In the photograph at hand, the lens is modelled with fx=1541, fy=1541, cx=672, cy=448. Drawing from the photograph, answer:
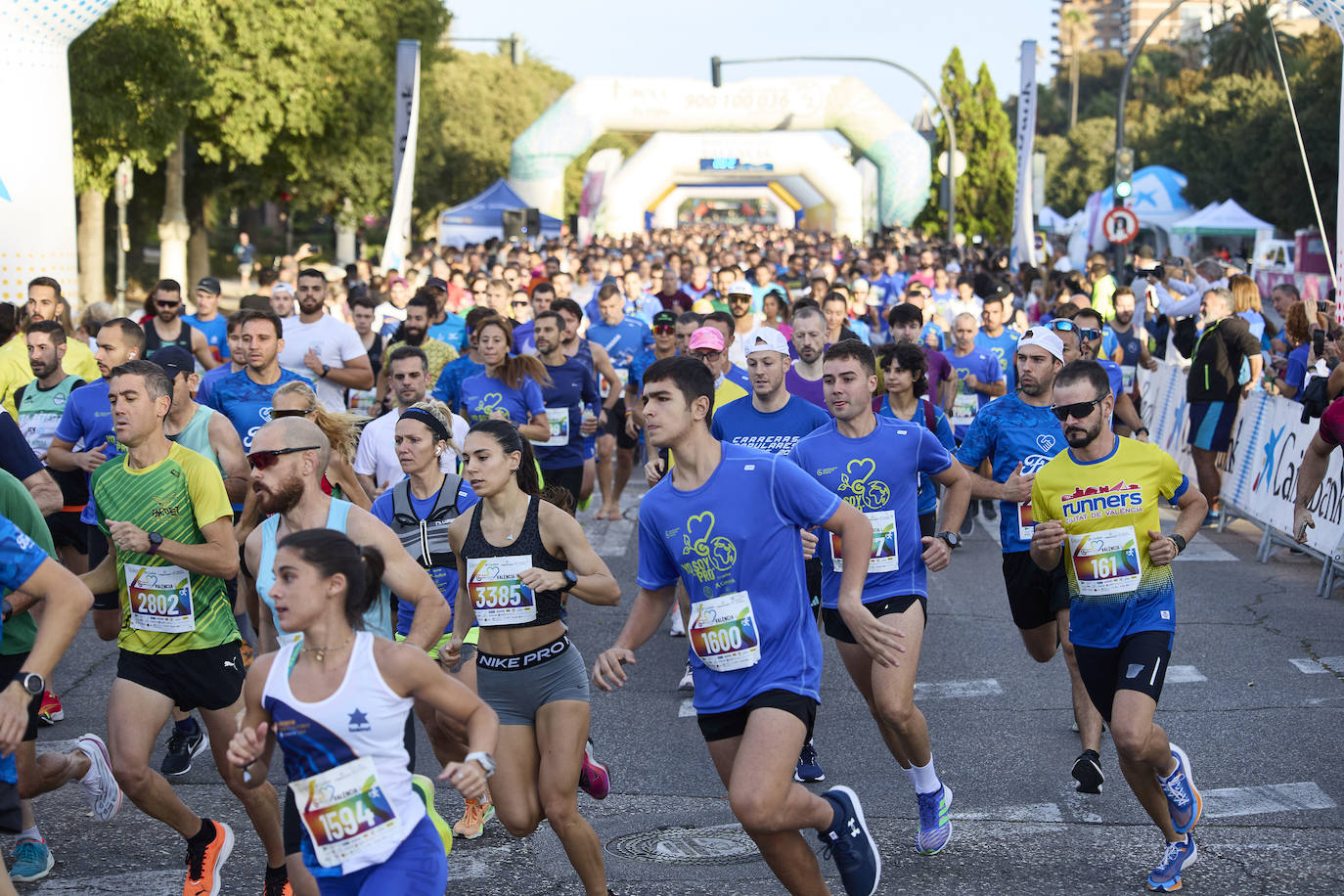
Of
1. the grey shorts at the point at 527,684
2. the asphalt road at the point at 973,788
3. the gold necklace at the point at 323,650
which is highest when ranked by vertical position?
the gold necklace at the point at 323,650

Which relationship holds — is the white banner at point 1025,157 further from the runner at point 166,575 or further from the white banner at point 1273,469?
the runner at point 166,575

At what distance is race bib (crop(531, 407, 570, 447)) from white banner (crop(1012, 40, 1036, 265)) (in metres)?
19.0

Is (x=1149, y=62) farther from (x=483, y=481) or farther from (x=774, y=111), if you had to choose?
(x=483, y=481)

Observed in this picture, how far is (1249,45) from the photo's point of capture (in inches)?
2886

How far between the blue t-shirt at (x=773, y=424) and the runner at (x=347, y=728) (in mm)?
3332

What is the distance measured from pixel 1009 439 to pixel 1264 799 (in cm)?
187

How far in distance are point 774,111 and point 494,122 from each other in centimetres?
2579

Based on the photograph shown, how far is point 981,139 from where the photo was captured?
6844 centimetres

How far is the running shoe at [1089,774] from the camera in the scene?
6305mm

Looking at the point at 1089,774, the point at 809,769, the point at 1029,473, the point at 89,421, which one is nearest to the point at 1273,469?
the point at 1029,473

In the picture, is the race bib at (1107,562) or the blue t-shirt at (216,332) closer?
the race bib at (1107,562)

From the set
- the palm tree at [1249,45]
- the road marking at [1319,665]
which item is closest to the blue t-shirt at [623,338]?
the road marking at [1319,665]

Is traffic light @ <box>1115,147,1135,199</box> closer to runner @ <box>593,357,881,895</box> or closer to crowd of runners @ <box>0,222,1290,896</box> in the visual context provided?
crowd of runners @ <box>0,222,1290,896</box>

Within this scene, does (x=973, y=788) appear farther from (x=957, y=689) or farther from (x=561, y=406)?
A: (x=561, y=406)
